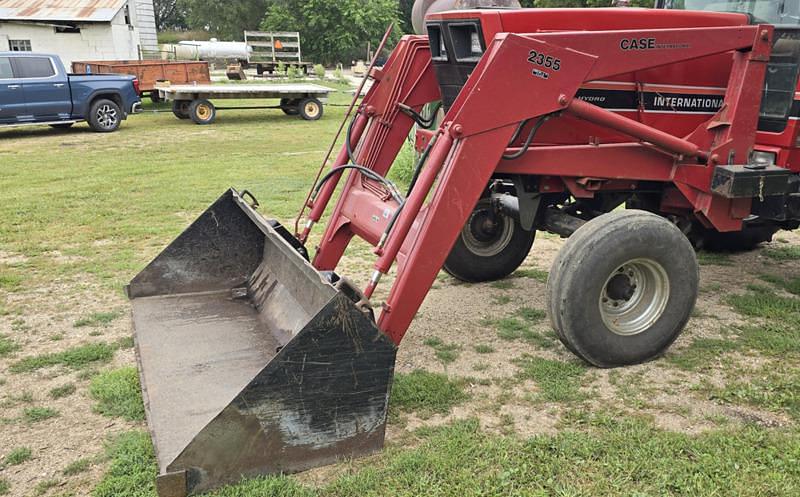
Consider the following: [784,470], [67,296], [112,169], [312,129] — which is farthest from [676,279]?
[312,129]

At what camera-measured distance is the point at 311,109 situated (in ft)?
60.4

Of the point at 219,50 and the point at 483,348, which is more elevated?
the point at 219,50

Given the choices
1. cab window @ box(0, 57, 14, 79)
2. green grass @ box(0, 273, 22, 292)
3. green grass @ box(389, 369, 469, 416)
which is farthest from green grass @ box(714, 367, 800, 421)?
cab window @ box(0, 57, 14, 79)

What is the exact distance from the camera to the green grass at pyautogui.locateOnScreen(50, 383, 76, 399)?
3.74 metres

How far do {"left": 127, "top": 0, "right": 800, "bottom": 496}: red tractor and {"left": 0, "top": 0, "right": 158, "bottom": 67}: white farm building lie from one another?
24.1 meters

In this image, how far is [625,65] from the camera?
3721mm

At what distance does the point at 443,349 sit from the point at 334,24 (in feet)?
140

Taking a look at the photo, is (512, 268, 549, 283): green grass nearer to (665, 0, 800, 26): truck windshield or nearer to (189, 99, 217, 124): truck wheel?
(665, 0, 800, 26): truck windshield

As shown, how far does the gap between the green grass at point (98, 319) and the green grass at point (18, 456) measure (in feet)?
5.20

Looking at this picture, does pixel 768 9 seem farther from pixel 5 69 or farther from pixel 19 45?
pixel 19 45

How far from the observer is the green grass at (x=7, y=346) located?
429 centimetres

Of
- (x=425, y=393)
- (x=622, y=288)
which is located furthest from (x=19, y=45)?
(x=622, y=288)

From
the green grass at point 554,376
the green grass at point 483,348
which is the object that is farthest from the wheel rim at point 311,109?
the green grass at point 554,376

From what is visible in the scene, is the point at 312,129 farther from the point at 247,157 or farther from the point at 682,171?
the point at 682,171
